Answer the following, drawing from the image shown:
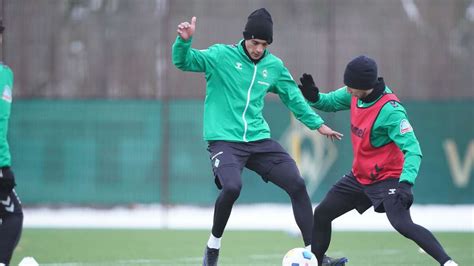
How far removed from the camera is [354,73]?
7914 millimetres

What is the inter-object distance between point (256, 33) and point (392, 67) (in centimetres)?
1059

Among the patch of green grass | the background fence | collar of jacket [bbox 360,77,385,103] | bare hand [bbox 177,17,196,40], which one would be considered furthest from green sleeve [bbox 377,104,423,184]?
the background fence

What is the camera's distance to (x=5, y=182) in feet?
23.9

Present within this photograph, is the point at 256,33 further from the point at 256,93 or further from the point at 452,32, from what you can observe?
the point at 452,32

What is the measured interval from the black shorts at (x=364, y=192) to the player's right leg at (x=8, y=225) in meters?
2.61

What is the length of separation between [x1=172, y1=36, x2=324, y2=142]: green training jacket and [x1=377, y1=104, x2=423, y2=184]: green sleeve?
1.14m

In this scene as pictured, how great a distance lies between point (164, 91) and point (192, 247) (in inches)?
257

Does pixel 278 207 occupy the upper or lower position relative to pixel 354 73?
lower

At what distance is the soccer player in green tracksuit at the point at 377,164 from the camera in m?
7.69

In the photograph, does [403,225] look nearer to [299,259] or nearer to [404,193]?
[404,193]

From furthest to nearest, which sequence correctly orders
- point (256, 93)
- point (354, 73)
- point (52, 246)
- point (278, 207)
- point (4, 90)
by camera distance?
point (278, 207), point (52, 246), point (256, 93), point (354, 73), point (4, 90)

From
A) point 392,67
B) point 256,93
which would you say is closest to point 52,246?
point 256,93

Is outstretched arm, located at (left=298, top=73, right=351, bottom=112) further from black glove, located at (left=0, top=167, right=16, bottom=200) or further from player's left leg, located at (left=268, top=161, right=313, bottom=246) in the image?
black glove, located at (left=0, top=167, right=16, bottom=200)

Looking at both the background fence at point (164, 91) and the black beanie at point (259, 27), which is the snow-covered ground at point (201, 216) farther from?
the black beanie at point (259, 27)
